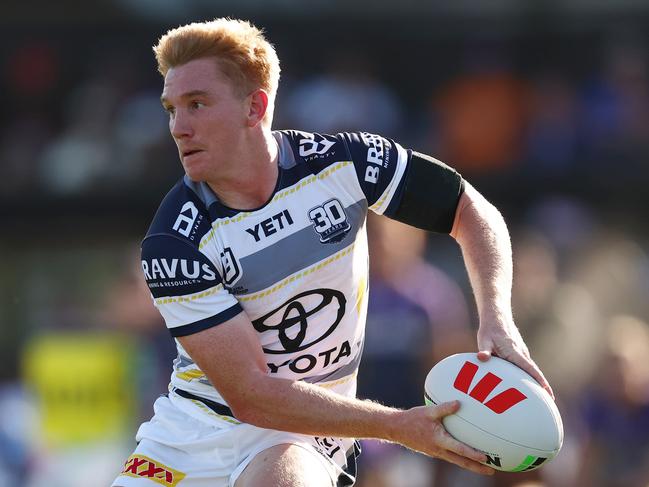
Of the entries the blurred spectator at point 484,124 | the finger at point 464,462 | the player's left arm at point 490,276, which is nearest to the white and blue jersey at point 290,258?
the player's left arm at point 490,276

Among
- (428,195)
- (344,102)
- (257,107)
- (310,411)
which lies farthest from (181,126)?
(344,102)

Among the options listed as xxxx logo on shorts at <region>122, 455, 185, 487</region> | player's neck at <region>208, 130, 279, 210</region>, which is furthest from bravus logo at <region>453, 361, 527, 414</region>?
xxxx logo on shorts at <region>122, 455, 185, 487</region>

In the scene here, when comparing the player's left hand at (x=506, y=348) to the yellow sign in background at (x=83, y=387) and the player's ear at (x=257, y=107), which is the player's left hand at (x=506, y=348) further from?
the yellow sign in background at (x=83, y=387)

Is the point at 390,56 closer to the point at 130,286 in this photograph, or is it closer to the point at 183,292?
the point at 130,286

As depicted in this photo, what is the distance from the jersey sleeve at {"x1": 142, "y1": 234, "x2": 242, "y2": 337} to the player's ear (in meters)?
0.63

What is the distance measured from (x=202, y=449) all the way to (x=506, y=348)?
1.43 meters

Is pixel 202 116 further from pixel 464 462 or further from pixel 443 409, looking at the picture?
pixel 464 462

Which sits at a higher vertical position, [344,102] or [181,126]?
[181,126]

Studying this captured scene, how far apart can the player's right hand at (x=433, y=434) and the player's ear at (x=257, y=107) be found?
4.78ft

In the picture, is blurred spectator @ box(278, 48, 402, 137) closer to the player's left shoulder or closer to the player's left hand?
the player's left shoulder

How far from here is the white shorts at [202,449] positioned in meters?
5.28

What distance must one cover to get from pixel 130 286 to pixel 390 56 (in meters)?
4.46

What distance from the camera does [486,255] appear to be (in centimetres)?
534

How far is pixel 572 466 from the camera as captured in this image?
31.6 ft
